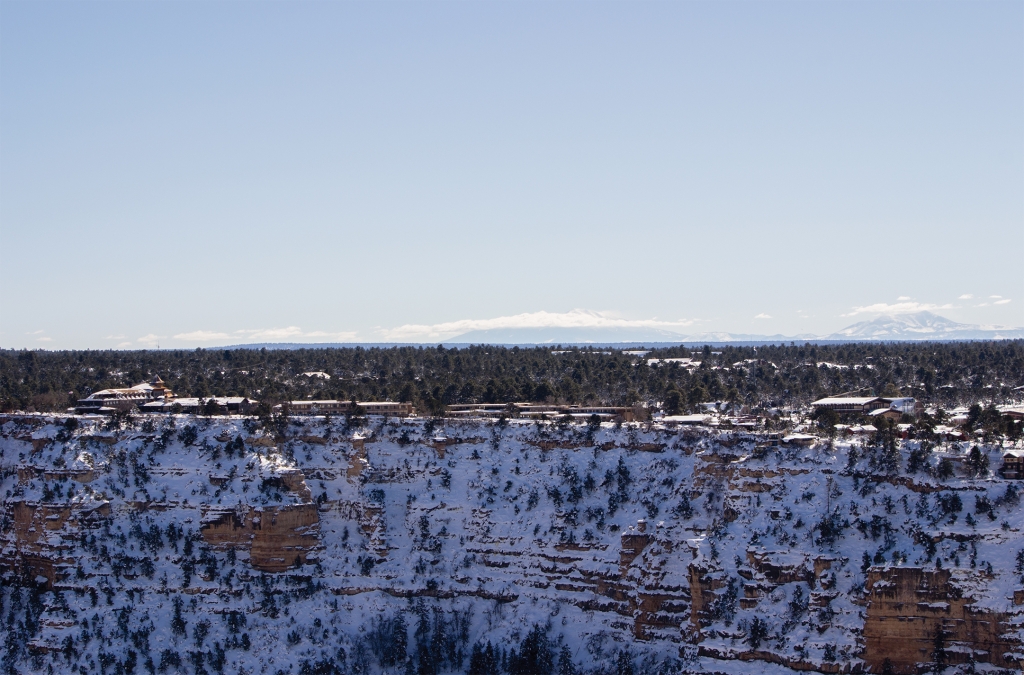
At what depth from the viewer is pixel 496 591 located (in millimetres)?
90312

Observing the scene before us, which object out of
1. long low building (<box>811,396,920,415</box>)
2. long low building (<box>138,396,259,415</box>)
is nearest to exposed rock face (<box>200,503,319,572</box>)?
long low building (<box>138,396,259,415</box>)

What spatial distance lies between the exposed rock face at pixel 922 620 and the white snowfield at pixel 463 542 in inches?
34.2

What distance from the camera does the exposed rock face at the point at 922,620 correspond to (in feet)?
238

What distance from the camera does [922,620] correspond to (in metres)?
73.9

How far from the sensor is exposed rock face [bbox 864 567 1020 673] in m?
72.5

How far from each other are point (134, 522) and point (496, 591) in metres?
31.1

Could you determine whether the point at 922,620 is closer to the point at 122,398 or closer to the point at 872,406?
the point at 872,406

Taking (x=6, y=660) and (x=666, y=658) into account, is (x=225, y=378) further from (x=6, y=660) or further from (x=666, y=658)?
(x=666, y=658)

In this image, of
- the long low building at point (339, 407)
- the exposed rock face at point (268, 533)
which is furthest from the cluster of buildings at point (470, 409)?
the exposed rock face at point (268, 533)

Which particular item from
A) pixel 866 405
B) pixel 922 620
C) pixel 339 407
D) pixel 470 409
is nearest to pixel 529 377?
pixel 470 409

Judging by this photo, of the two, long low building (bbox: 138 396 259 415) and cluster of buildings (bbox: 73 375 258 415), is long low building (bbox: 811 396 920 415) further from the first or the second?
cluster of buildings (bbox: 73 375 258 415)

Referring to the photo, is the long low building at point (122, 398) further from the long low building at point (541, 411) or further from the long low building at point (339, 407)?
the long low building at point (541, 411)

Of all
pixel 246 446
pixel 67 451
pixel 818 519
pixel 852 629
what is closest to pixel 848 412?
pixel 818 519

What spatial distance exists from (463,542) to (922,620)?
3650 centimetres
